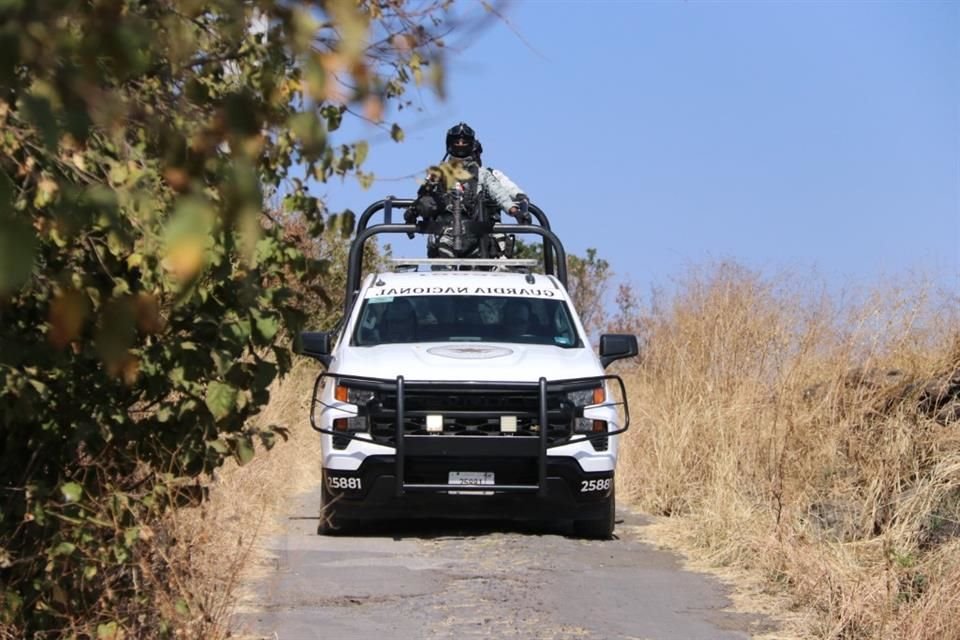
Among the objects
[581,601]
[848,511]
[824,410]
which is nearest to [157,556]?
[581,601]

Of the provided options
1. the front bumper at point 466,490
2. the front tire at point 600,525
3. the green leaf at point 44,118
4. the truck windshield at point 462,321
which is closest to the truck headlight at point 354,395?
the front bumper at point 466,490

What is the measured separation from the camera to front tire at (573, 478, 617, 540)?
9.73m

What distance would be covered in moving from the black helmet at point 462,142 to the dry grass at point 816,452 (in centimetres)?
222

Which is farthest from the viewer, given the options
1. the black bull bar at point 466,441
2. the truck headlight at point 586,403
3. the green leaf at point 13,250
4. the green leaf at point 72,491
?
the truck headlight at point 586,403

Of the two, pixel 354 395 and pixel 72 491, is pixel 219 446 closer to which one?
pixel 72 491

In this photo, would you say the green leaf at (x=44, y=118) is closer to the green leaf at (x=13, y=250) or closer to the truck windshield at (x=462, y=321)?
the green leaf at (x=13, y=250)

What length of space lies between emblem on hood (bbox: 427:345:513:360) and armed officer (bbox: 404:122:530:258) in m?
1.98

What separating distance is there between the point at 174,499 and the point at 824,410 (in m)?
5.55

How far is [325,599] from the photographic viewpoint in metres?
7.32

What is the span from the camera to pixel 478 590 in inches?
301

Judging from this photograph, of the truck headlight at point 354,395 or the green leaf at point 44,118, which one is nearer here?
the green leaf at point 44,118

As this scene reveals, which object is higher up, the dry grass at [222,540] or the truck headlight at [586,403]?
the truck headlight at [586,403]

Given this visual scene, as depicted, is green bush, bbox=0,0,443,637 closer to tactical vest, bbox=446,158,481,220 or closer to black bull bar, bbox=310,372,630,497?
black bull bar, bbox=310,372,630,497

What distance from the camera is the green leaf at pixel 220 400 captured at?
4.71 m
